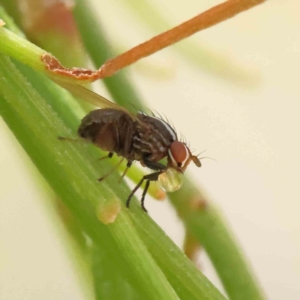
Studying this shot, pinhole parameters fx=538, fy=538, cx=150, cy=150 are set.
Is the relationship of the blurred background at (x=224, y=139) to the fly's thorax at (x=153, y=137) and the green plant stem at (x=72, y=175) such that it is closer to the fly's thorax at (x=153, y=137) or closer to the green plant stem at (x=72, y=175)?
the fly's thorax at (x=153, y=137)

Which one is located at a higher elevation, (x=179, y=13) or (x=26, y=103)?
(x=26, y=103)

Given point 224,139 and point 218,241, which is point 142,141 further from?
point 224,139

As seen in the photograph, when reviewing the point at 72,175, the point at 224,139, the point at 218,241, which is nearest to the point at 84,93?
the point at 72,175

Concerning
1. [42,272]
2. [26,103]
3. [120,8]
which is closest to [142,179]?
[26,103]

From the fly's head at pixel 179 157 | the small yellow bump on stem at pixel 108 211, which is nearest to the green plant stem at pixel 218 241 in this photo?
the fly's head at pixel 179 157

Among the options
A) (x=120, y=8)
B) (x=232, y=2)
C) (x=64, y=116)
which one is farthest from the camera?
(x=120, y=8)

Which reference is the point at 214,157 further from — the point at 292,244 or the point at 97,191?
the point at 97,191

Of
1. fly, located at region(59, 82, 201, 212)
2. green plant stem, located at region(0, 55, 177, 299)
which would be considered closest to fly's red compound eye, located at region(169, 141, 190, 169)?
fly, located at region(59, 82, 201, 212)
